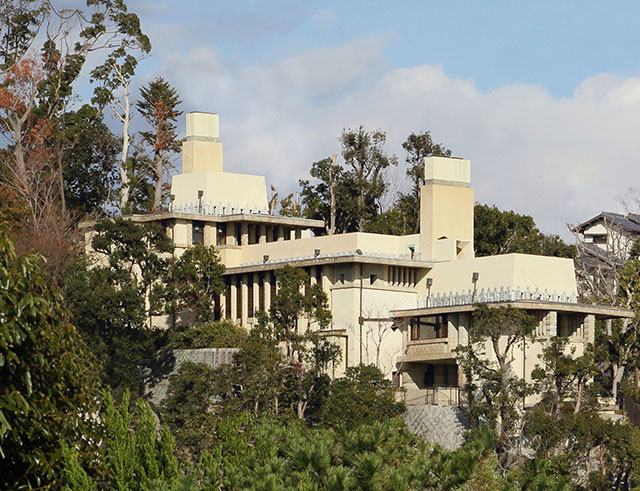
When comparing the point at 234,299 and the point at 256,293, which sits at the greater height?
the point at 256,293

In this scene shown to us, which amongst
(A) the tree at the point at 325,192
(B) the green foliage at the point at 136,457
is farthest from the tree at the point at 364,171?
(B) the green foliage at the point at 136,457

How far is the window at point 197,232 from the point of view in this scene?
73.4 metres

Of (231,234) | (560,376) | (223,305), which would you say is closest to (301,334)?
(223,305)

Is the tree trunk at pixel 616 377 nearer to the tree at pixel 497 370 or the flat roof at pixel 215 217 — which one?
the tree at pixel 497 370

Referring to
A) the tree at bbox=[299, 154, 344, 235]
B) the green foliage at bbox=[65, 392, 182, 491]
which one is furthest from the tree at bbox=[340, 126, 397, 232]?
the green foliage at bbox=[65, 392, 182, 491]

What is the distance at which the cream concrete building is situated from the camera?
65812mm

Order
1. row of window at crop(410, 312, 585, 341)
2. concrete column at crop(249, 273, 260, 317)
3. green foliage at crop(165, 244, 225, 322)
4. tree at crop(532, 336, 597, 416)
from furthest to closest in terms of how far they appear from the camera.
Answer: concrete column at crop(249, 273, 260, 317), green foliage at crop(165, 244, 225, 322), row of window at crop(410, 312, 585, 341), tree at crop(532, 336, 597, 416)

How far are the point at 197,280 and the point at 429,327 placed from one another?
326 inches

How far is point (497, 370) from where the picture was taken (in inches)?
2402

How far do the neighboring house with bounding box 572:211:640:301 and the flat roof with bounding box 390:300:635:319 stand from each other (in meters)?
8.58

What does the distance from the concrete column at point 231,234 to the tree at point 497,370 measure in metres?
13.5

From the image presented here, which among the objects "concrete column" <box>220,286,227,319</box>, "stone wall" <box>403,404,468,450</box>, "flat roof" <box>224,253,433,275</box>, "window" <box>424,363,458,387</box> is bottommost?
"stone wall" <box>403,404,468,450</box>

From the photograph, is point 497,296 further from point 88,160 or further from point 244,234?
point 88,160

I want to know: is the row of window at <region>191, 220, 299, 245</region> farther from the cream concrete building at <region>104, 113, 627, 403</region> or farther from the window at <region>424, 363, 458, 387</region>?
the window at <region>424, 363, 458, 387</region>
